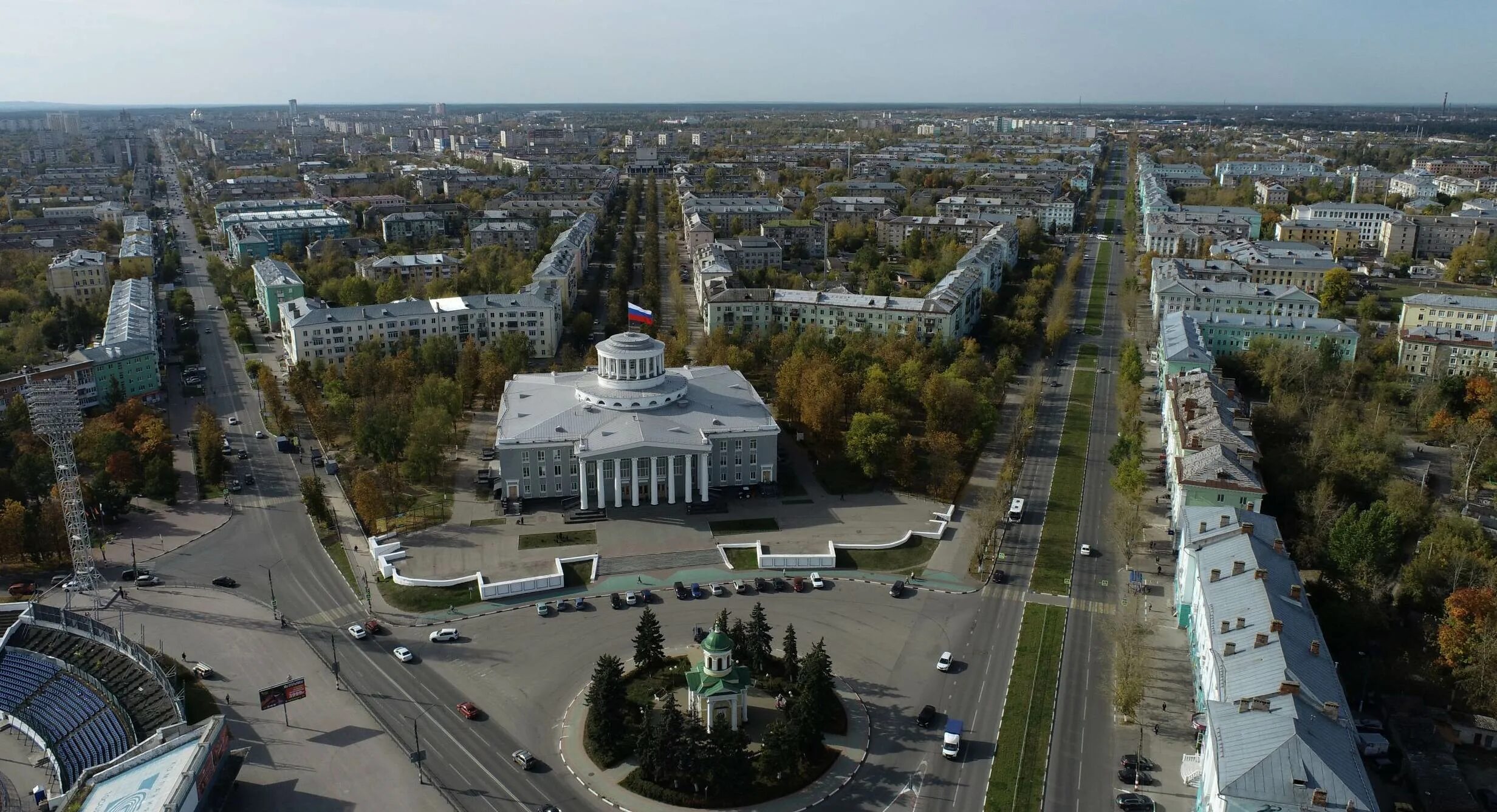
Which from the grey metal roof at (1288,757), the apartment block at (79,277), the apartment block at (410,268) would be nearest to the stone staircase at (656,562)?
the grey metal roof at (1288,757)

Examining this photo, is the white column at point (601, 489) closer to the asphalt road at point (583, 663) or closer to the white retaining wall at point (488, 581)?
the white retaining wall at point (488, 581)

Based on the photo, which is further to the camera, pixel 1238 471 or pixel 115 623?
pixel 1238 471

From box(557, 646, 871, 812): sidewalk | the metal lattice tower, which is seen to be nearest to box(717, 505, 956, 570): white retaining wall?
box(557, 646, 871, 812): sidewalk

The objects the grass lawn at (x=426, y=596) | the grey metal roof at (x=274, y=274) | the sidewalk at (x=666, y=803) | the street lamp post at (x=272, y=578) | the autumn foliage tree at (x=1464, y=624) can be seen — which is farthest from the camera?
the grey metal roof at (x=274, y=274)

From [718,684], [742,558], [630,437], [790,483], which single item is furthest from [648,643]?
[790,483]

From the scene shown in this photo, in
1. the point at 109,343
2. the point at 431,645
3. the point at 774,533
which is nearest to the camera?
the point at 431,645

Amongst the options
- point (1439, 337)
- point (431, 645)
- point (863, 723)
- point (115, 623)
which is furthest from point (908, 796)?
point (1439, 337)

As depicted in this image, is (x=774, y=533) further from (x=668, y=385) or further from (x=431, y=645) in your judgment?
(x=431, y=645)

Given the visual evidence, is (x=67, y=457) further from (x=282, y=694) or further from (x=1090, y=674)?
(x=1090, y=674)
